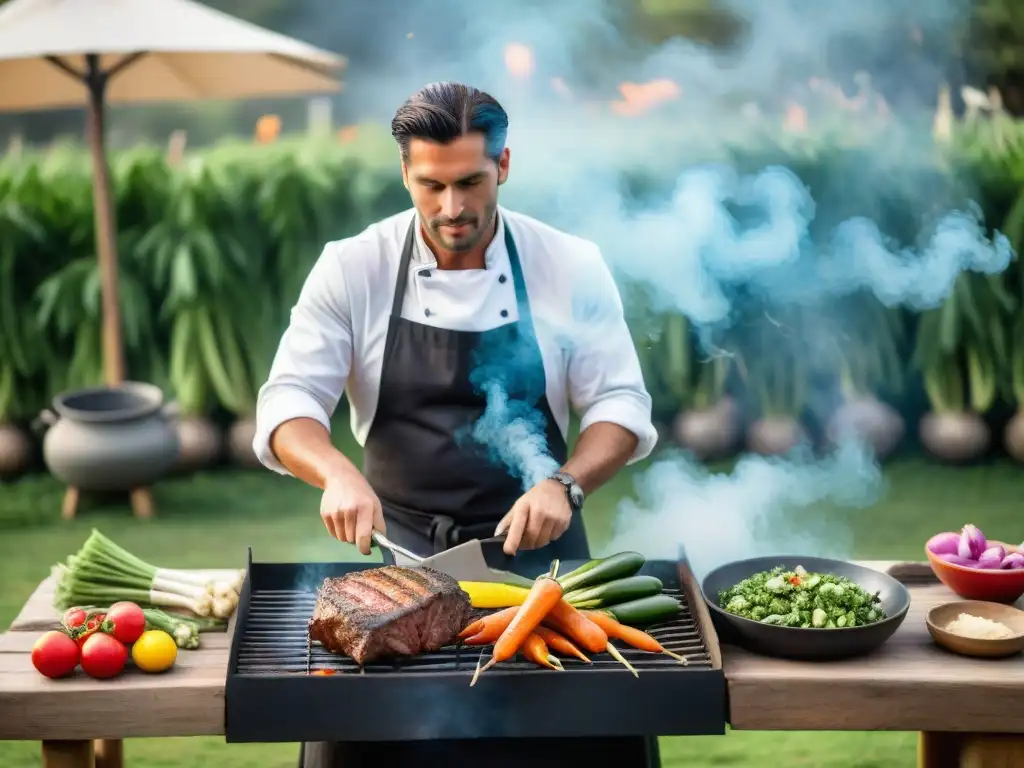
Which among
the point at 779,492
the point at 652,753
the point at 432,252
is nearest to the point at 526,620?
the point at 652,753

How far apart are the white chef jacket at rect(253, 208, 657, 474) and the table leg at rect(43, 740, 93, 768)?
3.62ft

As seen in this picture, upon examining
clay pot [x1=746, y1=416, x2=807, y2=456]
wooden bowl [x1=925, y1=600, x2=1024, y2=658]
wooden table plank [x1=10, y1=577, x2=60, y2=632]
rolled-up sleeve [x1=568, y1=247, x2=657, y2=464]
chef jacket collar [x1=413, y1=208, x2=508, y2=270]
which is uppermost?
chef jacket collar [x1=413, y1=208, x2=508, y2=270]

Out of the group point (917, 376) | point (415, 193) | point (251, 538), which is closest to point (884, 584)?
point (415, 193)

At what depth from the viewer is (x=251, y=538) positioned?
23.5 feet

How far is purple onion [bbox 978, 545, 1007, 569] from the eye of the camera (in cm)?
336

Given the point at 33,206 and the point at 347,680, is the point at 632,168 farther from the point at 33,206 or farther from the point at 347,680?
the point at 347,680

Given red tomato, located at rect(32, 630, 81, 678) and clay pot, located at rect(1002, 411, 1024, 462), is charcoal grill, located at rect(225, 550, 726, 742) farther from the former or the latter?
clay pot, located at rect(1002, 411, 1024, 462)

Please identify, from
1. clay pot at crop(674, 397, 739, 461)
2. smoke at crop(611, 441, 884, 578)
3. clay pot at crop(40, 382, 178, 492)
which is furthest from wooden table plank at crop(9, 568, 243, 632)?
Answer: clay pot at crop(674, 397, 739, 461)

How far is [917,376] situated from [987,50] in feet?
18.9

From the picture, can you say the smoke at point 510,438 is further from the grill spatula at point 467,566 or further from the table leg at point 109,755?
the table leg at point 109,755

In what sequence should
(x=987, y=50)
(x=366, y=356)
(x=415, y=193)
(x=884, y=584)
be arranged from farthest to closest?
(x=987, y=50) < (x=366, y=356) < (x=415, y=193) < (x=884, y=584)

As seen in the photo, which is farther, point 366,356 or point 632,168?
point 632,168

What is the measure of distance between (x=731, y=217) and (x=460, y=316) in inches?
199

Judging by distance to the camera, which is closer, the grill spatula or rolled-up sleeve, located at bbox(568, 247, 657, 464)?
the grill spatula
